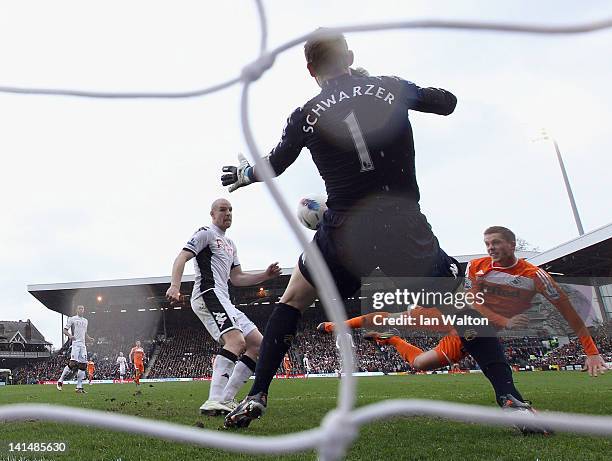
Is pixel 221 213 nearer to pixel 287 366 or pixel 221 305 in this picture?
pixel 221 305

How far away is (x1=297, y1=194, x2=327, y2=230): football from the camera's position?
3586 mm

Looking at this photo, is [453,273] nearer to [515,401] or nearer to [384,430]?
[515,401]

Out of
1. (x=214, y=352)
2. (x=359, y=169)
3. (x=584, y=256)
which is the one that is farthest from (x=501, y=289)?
(x=214, y=352)

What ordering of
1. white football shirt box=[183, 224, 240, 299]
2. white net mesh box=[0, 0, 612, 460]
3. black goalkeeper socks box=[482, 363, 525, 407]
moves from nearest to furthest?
white net mesh box=[0, 0, 612, 460] → black goalkeeper socks box=[482, 363, 525, 407] → white football shirt box=[183, 224, 240, 299]

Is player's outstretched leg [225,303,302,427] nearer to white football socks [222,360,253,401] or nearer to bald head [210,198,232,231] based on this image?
white football socks [222,360,253,401]

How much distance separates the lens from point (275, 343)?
2.93 meters

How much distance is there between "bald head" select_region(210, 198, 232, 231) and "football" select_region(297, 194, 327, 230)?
133cm

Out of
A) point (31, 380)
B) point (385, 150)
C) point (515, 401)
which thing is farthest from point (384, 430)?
point (31, 380)

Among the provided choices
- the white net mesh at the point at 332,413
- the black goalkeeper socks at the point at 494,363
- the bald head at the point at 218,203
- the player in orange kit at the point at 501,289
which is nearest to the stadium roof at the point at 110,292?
the bald head at the point at 218,203

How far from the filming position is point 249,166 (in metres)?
2.77

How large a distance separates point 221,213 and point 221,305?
81 centimetres

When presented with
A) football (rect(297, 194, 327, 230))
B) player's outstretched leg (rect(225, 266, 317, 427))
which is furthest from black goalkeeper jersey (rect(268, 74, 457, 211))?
football (rect(297, 194, 327, 230))

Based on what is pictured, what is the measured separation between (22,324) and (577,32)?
55.8 meters

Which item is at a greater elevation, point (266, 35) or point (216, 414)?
point (266, 35)
